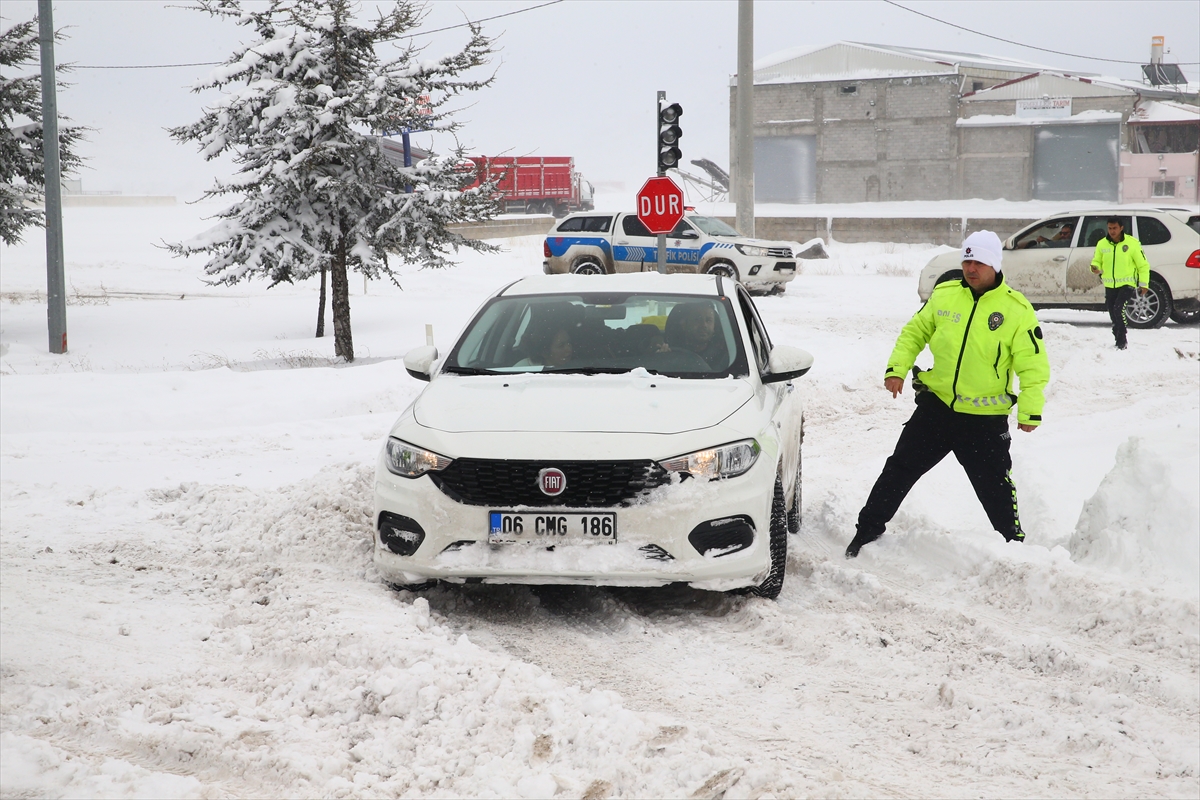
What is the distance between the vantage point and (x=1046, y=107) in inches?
2085

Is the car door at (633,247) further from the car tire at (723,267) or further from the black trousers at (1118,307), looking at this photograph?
the black trousers at (1118,307)

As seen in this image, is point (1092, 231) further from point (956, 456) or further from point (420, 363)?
point (420, 363)

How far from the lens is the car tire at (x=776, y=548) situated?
4.88 meters

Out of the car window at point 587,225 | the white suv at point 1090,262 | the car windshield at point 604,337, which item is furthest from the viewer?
the car window at point 587,225

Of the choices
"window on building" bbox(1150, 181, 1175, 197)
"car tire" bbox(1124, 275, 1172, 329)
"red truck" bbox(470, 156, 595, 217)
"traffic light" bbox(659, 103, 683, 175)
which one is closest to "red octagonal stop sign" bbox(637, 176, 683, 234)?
"traffic light" bbox(659, 103, 683, 175)

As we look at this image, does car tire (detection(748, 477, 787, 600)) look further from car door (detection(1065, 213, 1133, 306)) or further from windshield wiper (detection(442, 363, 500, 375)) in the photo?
car door (detection(1065, 213, 1133, 306))

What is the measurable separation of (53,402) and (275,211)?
6.05 metres

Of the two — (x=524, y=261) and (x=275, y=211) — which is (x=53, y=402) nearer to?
(x=275, y=211)

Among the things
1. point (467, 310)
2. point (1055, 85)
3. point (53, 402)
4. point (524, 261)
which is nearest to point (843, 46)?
point (1055, 85)

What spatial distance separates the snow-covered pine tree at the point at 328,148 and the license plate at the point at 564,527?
35.3 feet

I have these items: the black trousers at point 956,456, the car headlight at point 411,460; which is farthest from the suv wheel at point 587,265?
the car headlight at point 411,460

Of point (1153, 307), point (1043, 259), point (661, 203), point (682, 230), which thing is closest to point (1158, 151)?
point (682, 230)

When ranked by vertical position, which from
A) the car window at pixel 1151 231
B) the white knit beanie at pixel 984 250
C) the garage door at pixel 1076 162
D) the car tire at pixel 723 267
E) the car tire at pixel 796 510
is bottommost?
the car tire at pixel 796 510

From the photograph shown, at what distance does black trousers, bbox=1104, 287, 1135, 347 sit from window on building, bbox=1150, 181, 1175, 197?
41293mm
